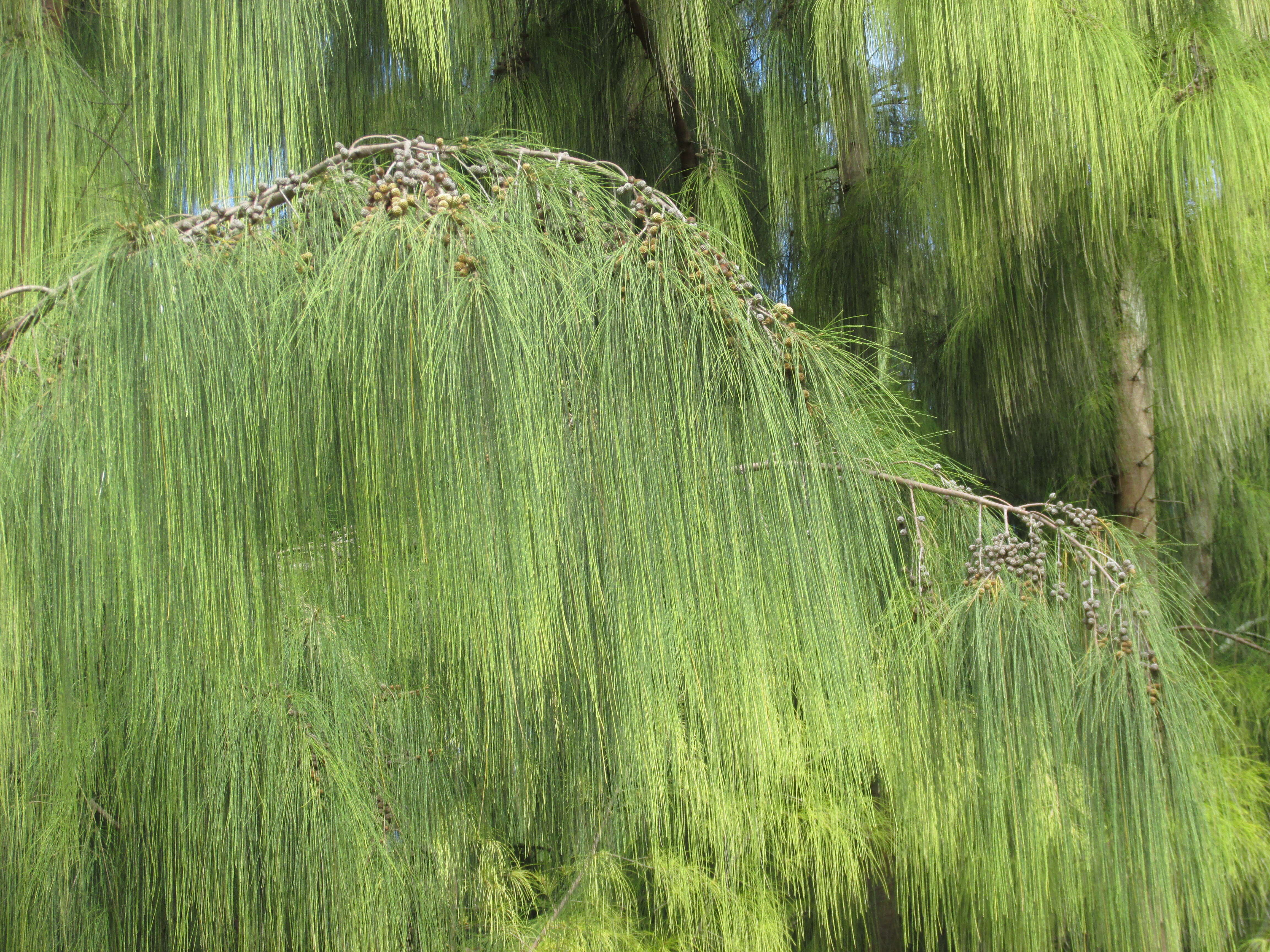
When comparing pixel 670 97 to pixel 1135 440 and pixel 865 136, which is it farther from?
pixel 1135 440

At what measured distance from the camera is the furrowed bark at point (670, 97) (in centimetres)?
101

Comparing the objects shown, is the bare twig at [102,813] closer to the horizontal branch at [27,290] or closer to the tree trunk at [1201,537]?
the horizontal branch at [27,290]

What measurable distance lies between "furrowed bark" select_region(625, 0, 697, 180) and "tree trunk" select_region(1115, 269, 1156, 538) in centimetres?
67

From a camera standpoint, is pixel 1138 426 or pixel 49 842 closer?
pixel 49 842

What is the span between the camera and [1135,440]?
1.41 metres

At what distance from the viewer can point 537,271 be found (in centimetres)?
50

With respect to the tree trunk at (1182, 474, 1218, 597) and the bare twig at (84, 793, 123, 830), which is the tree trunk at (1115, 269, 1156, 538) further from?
the bare twig at (84, 793, 123, 830)

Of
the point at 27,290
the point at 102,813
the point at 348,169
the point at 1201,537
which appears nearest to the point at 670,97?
the point at 348,169

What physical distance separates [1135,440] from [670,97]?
0.86m

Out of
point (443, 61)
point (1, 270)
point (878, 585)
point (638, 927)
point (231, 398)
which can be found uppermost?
point (443, 61)

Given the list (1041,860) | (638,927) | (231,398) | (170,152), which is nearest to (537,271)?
(231,398)

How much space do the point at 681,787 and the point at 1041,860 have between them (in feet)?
0.97

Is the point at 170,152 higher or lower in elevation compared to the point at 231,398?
higher

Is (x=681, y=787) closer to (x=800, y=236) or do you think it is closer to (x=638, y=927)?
(x=638, y=927)
